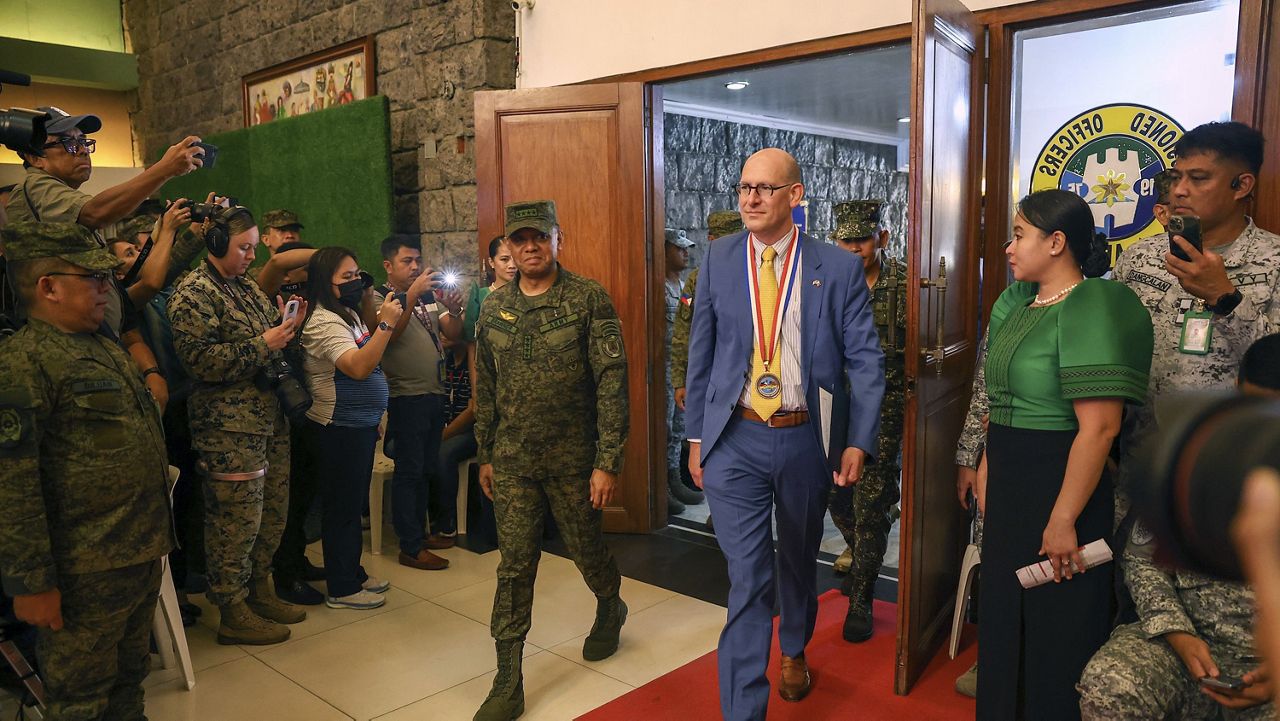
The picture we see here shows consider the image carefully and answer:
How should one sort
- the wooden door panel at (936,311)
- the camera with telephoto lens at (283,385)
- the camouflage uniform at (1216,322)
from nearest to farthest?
1. the camouflage uniform at (1216,322)
2. the wooden door panel at (936,311)
3. the camera with telephoto lens at (283,385)

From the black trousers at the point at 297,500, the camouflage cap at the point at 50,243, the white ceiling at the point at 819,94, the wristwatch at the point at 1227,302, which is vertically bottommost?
the black trousers at the point at 297,500

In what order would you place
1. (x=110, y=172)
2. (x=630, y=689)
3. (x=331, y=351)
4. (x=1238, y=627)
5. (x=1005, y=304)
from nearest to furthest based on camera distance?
(x=1238, y=627)
(x=1005, y=304)
(x=630, y=689)
(x=331, y=351)
(x=110, y=172)

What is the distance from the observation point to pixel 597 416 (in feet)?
9.52

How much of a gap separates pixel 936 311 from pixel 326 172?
15.0 ft

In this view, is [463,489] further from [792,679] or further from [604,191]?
[792,679]

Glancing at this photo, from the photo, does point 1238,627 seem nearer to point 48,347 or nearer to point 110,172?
point 48,347

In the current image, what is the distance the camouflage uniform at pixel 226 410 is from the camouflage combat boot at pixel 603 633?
1331mm

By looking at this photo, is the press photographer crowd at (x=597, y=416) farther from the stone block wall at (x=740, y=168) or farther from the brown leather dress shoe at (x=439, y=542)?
the stone block wall at (x=740, y=168)

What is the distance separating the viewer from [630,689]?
2963mm

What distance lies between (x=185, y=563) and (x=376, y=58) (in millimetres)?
3509

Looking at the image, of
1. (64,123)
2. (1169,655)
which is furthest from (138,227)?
(1169,655)

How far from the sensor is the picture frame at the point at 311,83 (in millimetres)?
5777

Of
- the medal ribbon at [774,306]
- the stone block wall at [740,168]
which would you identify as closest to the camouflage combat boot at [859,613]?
the medal ribbon at [774,306]

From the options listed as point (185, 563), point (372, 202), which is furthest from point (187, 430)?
point (372, 202)
